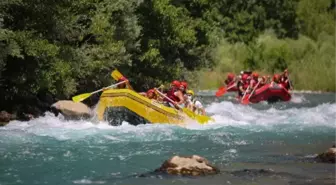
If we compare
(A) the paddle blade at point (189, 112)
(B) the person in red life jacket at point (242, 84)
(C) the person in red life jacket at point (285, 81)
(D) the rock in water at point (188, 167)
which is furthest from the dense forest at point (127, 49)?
(D) the rock in water at point (188, 167)

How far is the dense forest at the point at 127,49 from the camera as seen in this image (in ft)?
62.7

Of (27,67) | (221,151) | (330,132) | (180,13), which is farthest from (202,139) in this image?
(180,13)

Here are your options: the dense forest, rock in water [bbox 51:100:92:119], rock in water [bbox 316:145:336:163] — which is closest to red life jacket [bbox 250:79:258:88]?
the dense forest

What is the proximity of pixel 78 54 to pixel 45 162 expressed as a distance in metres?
9.17

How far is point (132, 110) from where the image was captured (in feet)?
62.6

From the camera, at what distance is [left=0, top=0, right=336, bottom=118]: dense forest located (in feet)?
62.7

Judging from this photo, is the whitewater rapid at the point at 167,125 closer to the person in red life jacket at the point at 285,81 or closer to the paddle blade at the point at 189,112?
the paddle blade at the point at 189,112

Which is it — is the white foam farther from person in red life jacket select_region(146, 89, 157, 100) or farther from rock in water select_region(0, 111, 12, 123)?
person in red life jacket select_region(146, 89, 157, 100)

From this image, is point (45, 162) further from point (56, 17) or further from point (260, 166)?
point (56, 17)

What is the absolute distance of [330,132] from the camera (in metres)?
18.7

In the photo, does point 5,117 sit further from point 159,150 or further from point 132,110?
point 159,150

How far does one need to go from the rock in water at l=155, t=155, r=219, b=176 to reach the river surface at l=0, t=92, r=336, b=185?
0.75 feet

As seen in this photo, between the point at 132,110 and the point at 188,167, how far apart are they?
7971 mm

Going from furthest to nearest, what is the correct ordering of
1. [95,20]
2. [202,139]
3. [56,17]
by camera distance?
[95,20] → [56,17] → [202,139]
